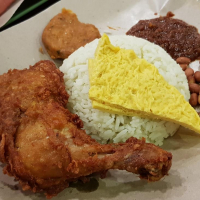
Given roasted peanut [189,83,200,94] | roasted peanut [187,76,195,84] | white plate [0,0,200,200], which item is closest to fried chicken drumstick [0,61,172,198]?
white plate [0,0,200,200]

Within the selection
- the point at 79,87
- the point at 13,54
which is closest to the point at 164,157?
the point at 79,87

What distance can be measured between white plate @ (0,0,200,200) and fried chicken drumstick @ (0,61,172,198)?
265 millimetres

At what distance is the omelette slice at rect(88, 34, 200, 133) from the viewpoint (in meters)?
2.27

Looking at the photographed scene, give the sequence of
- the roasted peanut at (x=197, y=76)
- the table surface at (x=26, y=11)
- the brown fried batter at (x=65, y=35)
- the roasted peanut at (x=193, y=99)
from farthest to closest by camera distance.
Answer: the table surface at (x=26, y=11)
the brown fried batter at (x=65, y=35)
the roasted peanut at (x=197, y=76)
the roasted peanut at (x=193, y=99)

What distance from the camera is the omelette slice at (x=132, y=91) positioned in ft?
7.46

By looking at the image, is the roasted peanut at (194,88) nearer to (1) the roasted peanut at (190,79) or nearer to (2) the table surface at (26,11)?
(1) the roasted peanut at (190,79)

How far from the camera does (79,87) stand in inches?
105

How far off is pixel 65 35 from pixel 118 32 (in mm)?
907

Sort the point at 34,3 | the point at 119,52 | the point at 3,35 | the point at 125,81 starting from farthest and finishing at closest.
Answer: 1. the point at 34,3
2. the point at 3,35
3. the point at 119,52
4. the point at 125,81

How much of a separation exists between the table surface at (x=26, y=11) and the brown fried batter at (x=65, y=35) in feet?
1.61

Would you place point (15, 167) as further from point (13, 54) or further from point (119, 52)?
point (13, 54)

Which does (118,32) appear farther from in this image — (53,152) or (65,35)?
(53,152)

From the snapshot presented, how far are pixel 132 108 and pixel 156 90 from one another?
1.05 ft

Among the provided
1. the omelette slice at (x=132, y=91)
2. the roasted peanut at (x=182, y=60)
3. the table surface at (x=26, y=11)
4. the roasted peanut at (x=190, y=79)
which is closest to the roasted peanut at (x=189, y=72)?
the roasted peanut at (x=190, y=79)
